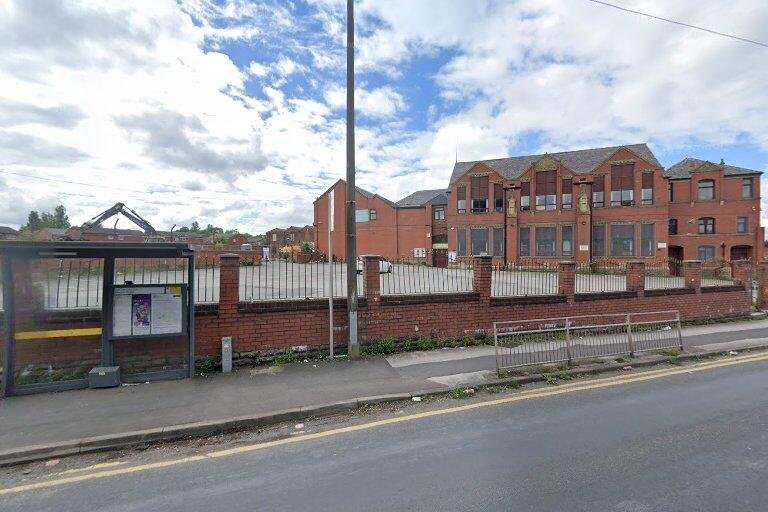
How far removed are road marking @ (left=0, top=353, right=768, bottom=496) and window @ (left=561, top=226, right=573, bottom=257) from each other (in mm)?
30760

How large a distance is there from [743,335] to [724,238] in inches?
1380

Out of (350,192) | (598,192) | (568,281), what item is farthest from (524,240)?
(350,192)

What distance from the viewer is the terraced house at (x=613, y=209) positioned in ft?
118

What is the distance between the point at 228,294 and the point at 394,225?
44902mm

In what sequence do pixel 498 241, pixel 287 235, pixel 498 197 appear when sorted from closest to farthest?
pixel 498 241 < pixel 498 197 < pixel 287 235

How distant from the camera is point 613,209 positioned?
121 feet

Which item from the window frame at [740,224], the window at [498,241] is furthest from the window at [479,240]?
the window frame at [740,224]

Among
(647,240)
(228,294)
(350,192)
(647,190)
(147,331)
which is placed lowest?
(147,331)

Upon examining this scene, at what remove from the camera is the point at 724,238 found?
121 feet

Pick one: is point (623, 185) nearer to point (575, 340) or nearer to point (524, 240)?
point (524, 240)

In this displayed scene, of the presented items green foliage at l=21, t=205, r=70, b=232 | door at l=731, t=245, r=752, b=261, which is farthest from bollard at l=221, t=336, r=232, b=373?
green foliage at l=21, t=205, r=70, b=232

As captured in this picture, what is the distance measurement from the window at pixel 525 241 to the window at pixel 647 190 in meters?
10.4

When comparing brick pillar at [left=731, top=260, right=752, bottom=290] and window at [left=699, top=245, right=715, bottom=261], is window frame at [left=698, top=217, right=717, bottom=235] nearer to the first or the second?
window at [left=699, top=245, right=715, bottom=261]

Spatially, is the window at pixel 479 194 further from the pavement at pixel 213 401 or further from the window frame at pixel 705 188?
the pavement at pixel 213 401
